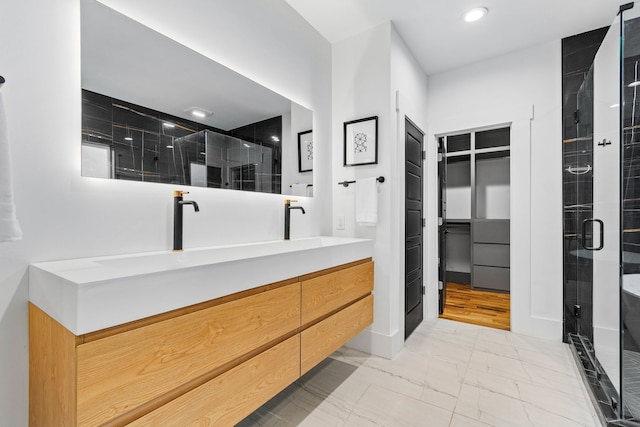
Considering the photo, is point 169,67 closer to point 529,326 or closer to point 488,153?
point 529,326

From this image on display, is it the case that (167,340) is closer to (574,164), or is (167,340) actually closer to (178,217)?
(178,217)

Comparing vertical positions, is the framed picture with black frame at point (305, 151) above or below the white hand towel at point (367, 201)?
above

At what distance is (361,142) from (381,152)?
7.7 inches

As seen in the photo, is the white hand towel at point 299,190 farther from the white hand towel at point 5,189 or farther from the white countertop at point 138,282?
the white hand towel at point 5,189

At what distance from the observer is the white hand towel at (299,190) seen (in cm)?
220

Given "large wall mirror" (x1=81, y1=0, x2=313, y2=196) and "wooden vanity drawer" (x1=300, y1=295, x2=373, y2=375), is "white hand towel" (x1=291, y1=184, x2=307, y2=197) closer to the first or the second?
"large wall mirror" (x1=81, y1=0, x2=313, y2=196)

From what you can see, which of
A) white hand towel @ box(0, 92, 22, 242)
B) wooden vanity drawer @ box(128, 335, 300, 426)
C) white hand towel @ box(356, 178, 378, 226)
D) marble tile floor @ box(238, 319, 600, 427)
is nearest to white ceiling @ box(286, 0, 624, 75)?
white hand towel @ box(356, 178, 378, 226)

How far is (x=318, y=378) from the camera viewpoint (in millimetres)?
1981

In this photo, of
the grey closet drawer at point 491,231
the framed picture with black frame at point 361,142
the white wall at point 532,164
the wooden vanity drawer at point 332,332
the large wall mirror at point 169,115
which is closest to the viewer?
the large wall mirror at point 169,115

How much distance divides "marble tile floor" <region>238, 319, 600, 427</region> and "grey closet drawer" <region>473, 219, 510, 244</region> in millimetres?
1649

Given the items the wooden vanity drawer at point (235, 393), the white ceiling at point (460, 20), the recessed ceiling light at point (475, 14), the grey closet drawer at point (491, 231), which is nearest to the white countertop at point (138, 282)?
the wooden vanity drawer at point (235, 393)

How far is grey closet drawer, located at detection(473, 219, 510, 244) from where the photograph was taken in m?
3.86

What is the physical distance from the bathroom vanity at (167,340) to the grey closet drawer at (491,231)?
3315 millimetres

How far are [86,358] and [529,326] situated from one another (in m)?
3.20
